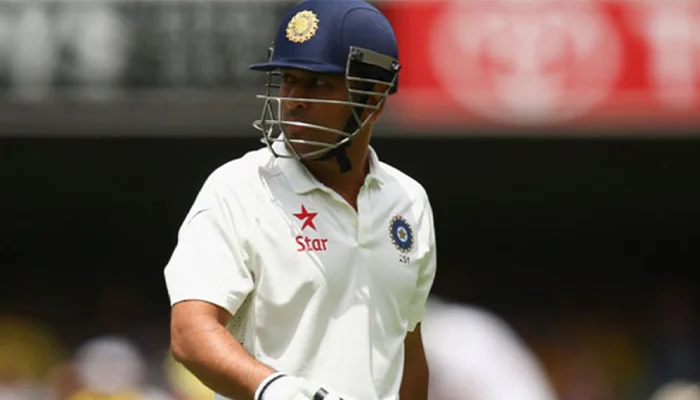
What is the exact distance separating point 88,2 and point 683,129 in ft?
12.8

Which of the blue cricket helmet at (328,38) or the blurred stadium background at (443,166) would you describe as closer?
the blue cricket helmet at (328,38)

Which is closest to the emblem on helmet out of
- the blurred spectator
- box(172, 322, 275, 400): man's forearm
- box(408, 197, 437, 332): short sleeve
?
box(408, 197, 437, 332): short sleeve

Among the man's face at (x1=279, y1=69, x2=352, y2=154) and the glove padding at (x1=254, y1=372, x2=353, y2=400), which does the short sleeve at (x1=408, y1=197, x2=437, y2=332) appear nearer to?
the man's face at (x1=279, y1=69, x2=352, y2=154)

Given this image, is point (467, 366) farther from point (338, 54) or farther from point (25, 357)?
point (25, 357)

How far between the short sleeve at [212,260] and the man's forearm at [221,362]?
8 centimetres

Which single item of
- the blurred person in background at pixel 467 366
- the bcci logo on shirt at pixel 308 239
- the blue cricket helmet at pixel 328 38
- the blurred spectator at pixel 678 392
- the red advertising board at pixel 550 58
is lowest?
the blurred spectator at pixel 678 392

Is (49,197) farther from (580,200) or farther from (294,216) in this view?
(294,216)

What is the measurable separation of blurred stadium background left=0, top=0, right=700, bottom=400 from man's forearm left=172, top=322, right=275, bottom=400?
6.62m

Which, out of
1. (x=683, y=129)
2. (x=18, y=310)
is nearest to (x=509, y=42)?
(x=683, y=129)

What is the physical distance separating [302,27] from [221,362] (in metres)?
0.80

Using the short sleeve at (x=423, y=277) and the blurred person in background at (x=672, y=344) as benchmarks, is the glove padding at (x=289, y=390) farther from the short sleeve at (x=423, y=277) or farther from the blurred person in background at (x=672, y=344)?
the blurred person in background at (x=672, y=344)

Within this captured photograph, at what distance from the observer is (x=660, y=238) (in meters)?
13.0

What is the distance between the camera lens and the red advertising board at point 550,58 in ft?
31.7

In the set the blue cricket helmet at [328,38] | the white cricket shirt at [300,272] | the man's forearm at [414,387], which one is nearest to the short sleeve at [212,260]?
the white cricket shirt at [300,272]
